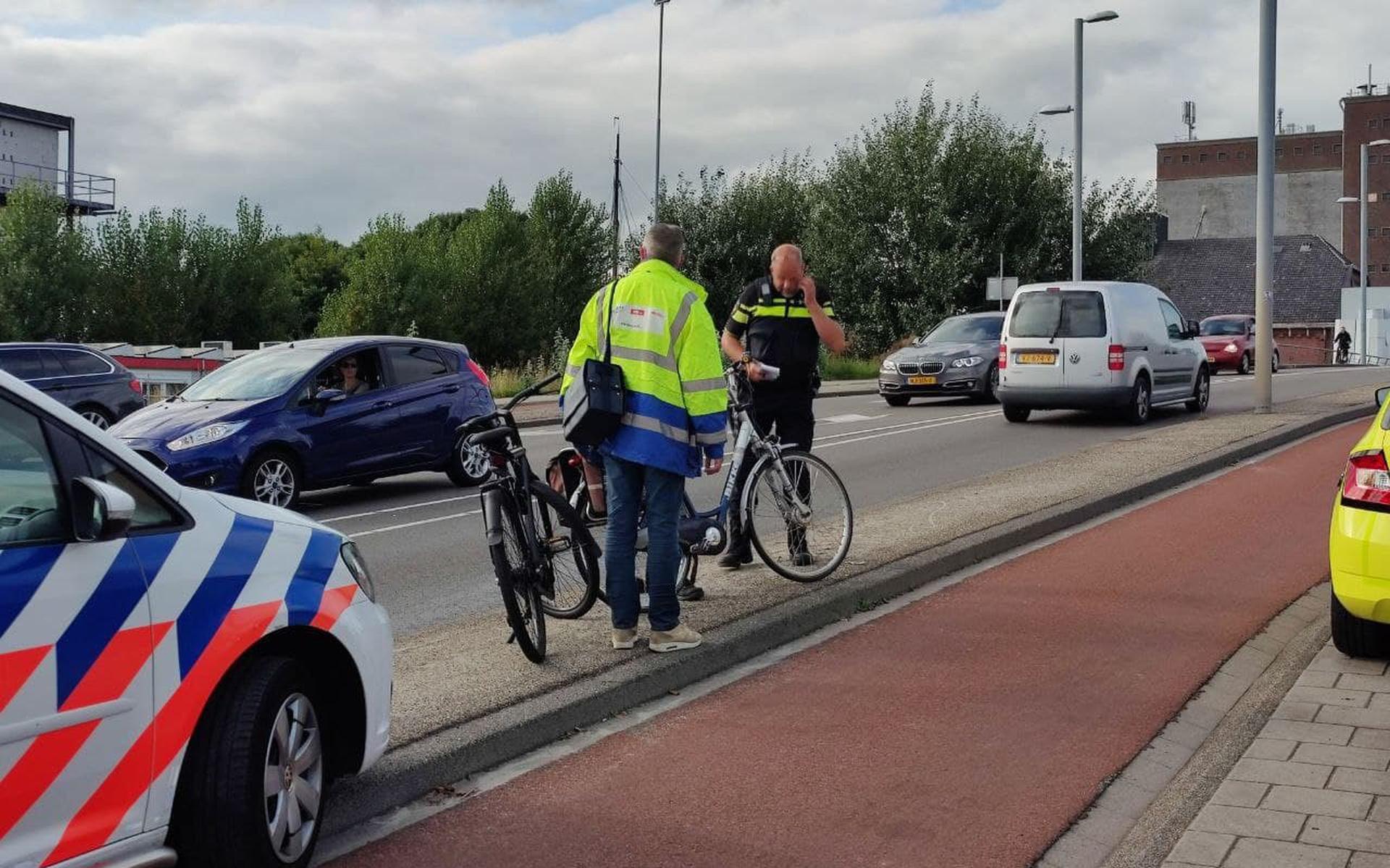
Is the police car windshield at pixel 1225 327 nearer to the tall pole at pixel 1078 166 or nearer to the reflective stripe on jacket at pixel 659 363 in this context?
the tall pole at pixel 1078 166

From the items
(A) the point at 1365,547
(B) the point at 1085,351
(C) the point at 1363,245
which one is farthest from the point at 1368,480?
(C) the point at 1363,245

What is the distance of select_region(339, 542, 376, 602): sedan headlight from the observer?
4359mm

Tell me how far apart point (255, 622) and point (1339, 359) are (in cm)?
5811

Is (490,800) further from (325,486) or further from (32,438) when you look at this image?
(325,486)

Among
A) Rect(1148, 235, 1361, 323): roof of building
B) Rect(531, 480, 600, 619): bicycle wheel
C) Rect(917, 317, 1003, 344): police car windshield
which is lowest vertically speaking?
Rect(531, 480, 600, 619): bicycle wheel

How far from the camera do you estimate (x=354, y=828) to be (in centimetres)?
447

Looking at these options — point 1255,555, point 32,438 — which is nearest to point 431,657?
point 32,438

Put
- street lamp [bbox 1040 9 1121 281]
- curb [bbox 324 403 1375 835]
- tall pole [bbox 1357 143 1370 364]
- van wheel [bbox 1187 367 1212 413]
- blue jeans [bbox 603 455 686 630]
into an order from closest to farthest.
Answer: curb [bbox 324 403 1375 835], blue jeans [bbox 603 455 686 630], van wheel [bbox 1187 367 1212 413], street lamp [bbox 1040 9 1121 281], tall pole [bbox 1357 143 1370 364]

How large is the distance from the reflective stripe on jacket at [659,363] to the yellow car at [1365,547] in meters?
2.70

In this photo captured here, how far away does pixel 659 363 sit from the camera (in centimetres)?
602

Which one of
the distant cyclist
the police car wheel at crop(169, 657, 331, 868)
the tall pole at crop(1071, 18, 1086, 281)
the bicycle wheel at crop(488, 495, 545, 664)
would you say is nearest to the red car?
the tall pole at crop(1071, 18, 1086, 281)

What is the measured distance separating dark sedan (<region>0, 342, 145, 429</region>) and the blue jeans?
15.0 m

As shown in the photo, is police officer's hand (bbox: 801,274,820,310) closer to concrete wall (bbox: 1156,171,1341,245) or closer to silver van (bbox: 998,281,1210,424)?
silver van (bbox: 998,281,1210,424)

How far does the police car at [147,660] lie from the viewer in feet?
10.4
